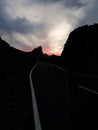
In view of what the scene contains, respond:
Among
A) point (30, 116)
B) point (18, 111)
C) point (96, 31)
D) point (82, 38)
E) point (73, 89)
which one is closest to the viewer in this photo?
point (73, 89)

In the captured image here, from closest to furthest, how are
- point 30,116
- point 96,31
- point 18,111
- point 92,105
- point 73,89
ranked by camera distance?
point 73,89 → point 30,116 → point 18,111 → point 92,105 → point 96,31

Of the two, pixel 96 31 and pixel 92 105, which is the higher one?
pixel 96 31

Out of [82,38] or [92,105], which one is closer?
[92,105]

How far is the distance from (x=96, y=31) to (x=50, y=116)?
1079 inches

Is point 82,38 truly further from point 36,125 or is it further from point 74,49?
point 36,125

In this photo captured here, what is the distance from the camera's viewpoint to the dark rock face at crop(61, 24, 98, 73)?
2800 centimetres

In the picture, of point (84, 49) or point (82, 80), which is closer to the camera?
point (82, 80)

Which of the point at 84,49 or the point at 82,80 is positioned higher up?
the point at 84,49

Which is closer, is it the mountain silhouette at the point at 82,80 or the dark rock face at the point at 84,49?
the mountain silhouette at the point at 82,80

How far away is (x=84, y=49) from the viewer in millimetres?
34062

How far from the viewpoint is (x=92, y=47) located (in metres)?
31.0

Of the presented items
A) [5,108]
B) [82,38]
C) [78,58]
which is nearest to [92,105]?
[5,108]

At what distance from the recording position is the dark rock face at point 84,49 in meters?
28.0

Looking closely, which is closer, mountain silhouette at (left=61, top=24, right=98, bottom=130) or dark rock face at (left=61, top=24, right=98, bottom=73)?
mountain silhouette at (left=61, top=24, right=98, bottom=130)
